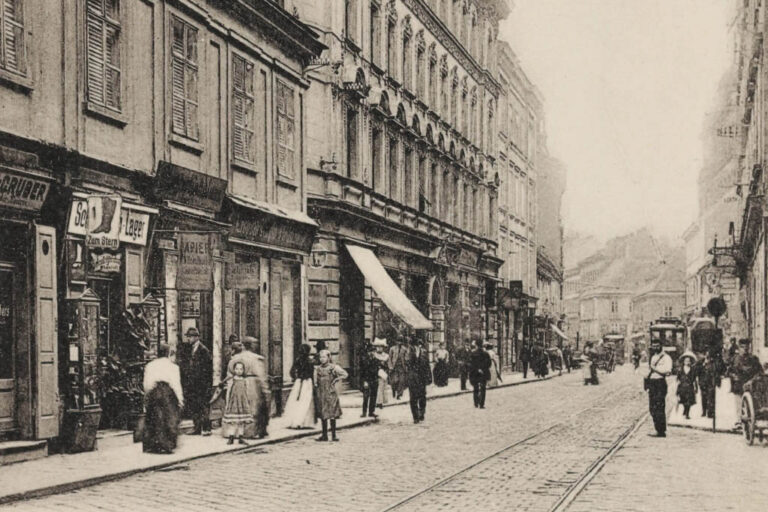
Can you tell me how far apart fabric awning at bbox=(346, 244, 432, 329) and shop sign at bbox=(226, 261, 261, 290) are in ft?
23.9

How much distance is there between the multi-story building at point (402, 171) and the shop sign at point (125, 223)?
974 centimetres

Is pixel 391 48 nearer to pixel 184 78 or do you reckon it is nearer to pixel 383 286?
pixel 383 286

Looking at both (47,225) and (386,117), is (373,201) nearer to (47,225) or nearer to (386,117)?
(386,117)

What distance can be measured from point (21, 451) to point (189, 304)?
5.65 metres

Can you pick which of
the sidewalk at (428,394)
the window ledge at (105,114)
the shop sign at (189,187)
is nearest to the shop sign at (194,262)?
the shop sign at (189,187)

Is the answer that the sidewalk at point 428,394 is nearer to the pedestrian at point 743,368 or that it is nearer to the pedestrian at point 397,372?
the pedestrian at point 397,372

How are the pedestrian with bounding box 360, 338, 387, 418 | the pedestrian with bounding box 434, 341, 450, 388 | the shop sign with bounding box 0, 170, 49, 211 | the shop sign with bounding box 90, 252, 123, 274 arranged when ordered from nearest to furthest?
the shop sign with bounding box 0, 170, 49, 211 → the shop sign with bounding box 90, 252, 123, 274 → the pedestrian with bounding box 360, 338, 387, 418 → the pedestrian with bounding box 434, 341, 450, 388

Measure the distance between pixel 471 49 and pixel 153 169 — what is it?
3019 centimetres

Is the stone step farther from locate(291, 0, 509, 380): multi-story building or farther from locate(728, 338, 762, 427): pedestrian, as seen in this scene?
locate(291, 0, 509, 380): multi-story building

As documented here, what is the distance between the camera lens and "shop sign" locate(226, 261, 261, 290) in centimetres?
2061

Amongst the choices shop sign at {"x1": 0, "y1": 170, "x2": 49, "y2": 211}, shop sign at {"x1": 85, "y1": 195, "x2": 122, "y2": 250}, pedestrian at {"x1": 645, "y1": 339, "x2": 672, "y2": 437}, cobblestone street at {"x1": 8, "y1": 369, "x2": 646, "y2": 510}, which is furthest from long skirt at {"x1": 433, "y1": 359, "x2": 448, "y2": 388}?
shop sign at {"x1": 0, "y1": 170, "x2": 49, "y2": 211}

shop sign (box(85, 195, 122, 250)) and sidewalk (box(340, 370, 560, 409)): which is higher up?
shop sign (box(85, 195, 122, 250))

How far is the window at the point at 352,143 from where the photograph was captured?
30203 mm

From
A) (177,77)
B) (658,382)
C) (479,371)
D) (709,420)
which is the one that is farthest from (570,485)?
(479,371)
